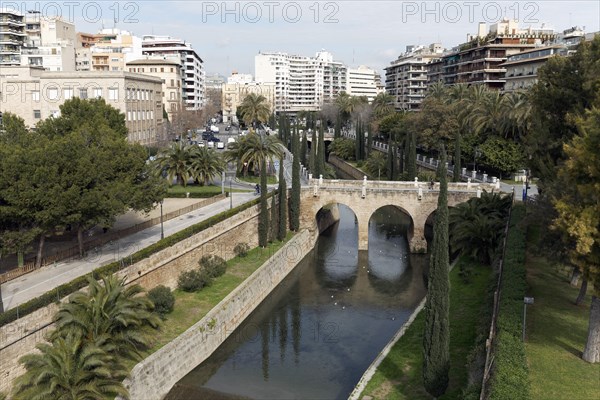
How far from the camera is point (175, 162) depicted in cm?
5556

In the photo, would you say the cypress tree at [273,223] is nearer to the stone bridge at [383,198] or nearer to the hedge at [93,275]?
the stone bridge at [383,198]

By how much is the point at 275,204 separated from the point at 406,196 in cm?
1234

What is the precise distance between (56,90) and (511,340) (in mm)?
58459

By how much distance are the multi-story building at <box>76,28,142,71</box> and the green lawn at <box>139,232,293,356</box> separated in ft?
286

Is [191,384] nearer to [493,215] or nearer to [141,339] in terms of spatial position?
[141,339]

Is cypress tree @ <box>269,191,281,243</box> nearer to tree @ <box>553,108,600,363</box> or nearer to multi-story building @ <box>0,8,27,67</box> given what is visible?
tree @ <box>553,108,600,363</box>

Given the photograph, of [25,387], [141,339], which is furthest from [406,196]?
[25,387]

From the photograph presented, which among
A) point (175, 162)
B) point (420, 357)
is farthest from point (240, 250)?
point (420, 357)

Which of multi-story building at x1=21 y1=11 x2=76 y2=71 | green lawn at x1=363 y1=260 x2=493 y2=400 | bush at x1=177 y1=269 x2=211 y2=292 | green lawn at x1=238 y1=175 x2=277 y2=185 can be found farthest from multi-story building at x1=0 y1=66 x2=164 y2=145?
green lawn at x1=363 y1=260 x2=493 y2=400

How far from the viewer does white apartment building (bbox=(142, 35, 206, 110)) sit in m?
141

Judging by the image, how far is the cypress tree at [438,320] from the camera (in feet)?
70.3

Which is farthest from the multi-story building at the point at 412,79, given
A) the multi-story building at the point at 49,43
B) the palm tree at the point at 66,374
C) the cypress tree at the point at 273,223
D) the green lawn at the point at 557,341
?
the palm tree at the point at 66,374

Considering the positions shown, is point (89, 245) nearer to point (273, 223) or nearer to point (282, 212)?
point (273, 223)

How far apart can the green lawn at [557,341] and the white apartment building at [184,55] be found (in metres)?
120
